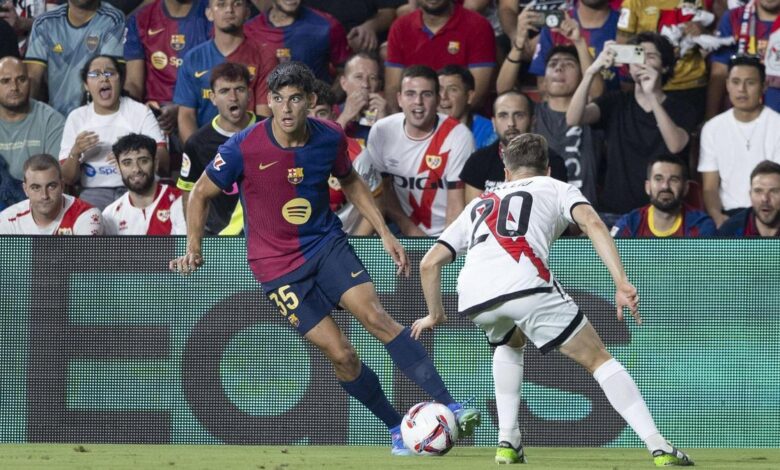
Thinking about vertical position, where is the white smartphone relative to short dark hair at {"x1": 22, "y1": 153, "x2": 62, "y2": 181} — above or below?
above

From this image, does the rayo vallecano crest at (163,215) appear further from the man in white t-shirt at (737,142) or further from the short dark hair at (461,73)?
the man in white t-shirt at (737,142)

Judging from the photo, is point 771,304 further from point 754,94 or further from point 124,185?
point 124,185

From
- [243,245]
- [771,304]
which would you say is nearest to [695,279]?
[771,304]

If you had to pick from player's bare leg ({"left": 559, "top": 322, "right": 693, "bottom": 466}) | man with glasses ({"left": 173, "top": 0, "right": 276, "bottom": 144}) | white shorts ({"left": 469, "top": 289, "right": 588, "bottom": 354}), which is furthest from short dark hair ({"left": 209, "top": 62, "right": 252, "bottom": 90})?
player's bare leg ({"left": 559, "top": 322, "right": 693, "bottom": 466})

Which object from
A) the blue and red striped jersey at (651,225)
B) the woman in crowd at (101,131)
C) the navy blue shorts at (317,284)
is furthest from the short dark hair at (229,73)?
the blue and red striped jersey at (651,225)

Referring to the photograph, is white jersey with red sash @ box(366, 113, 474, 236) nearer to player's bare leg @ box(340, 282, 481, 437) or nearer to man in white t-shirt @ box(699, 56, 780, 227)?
man in white t-shirt @ box(699, 56, 780, 227)

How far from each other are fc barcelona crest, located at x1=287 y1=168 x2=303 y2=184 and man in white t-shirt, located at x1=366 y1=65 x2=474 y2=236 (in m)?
2.62

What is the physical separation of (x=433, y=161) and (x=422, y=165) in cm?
10

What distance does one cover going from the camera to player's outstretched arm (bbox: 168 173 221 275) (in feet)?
24.7

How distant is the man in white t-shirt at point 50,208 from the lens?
979 centimetres

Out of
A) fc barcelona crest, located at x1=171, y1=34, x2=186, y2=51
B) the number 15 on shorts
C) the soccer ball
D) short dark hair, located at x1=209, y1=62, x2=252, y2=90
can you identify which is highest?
fc barcelona crest, located at x1=171, y1=34, x2=186, y2=51

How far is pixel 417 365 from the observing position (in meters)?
7.53

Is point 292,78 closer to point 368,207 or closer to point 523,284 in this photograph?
point 368,207

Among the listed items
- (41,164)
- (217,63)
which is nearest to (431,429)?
(41,164)
